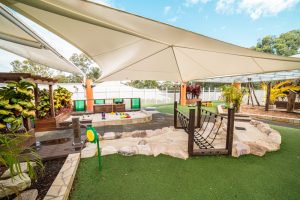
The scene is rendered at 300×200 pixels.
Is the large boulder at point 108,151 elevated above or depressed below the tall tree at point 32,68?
below

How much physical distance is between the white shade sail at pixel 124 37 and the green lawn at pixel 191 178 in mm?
2039

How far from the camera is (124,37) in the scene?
99.7 inches

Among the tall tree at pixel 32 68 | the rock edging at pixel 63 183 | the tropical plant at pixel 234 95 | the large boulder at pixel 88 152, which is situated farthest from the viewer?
the tall tree at pixel 32 68

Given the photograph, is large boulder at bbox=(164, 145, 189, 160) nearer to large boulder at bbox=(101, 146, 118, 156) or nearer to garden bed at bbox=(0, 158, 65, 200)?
large boulder at bbox=(101, 146, 118, 156)

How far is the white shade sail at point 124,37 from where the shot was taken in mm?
1565

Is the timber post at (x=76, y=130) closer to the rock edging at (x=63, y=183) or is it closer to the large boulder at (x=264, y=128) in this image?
the rock edging at (x=63, y=183)

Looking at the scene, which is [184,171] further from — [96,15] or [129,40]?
[96,15]

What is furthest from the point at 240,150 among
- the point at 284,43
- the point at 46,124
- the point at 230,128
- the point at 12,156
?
the point at 284,43

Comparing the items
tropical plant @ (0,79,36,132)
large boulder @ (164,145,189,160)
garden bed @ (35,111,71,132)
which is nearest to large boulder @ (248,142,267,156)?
large boulder @ (164,145,189,160)

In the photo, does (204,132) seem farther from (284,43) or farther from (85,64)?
(284,43)

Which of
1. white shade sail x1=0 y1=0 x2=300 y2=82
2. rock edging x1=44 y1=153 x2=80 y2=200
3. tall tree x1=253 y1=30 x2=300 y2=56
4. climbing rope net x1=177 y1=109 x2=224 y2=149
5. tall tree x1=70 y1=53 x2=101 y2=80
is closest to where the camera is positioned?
white shade sail x1=0 y1=0 x2=300 y2=82

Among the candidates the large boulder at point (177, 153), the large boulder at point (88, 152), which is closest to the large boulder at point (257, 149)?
the large boulder at point (177, 153)

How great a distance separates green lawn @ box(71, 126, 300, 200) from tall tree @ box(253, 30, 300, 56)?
33172 mm

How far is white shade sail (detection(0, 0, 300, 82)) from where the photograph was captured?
1.57 meters
